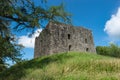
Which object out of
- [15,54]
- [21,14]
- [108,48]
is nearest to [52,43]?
[15,54]

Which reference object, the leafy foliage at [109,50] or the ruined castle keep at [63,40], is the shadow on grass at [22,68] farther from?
the leafy foliage at [109,50]

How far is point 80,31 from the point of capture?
182ft

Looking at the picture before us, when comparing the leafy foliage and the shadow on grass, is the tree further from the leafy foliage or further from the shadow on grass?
the leafy foliage

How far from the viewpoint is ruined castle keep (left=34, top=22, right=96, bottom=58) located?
161 ft

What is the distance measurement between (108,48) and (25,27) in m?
67.6

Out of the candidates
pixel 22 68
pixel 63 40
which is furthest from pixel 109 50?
pixel 22 68

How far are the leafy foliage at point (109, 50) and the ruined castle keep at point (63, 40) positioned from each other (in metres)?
26.2

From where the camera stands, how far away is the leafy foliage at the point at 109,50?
82625mm

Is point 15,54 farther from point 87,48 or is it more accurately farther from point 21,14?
point 87,48

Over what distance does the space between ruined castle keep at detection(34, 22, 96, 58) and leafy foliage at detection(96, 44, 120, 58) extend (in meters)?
26.2

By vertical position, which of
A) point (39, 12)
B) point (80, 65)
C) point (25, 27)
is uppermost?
point (39, 12)

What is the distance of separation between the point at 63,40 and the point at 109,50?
124 feet

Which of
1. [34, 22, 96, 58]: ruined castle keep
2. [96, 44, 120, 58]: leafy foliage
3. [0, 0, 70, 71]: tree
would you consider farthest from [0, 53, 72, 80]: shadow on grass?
[96, 44, 120, 58]: leafy foliage

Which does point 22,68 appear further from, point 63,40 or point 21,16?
point 63,40
